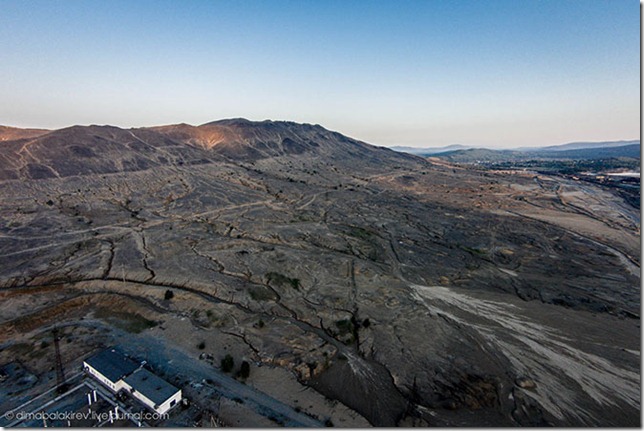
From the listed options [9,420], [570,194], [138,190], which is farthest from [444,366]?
[570,194]

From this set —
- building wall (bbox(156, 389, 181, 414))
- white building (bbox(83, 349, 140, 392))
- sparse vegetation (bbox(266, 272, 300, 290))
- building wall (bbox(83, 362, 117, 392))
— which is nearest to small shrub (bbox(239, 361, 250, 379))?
building wall (bbox(156, 389, 181, 414))

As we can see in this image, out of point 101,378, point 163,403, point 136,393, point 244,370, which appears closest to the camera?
point 163,403

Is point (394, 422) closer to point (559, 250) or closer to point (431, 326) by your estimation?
point (431, 326)

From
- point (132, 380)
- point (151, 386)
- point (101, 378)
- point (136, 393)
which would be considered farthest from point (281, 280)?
point (101, 378)

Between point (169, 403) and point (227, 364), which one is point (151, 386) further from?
point (227, 364)

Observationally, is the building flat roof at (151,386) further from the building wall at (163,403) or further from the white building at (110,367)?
the white building at (110,367)

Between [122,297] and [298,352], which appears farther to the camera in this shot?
[122,297]
